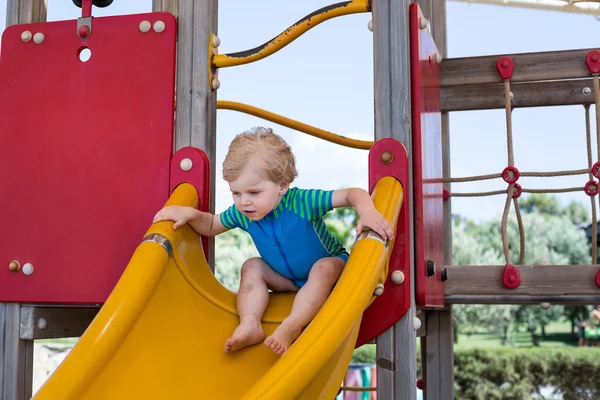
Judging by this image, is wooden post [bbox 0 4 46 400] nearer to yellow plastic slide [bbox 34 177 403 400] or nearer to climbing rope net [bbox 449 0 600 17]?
yellow plastic slide [bbox 34 177 403 400]

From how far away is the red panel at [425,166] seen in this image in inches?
65.3

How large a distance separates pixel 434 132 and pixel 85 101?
3.42 ft

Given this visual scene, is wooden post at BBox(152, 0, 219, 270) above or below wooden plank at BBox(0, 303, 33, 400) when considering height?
above

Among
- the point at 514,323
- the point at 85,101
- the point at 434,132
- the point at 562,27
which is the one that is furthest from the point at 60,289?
the point at 562,27

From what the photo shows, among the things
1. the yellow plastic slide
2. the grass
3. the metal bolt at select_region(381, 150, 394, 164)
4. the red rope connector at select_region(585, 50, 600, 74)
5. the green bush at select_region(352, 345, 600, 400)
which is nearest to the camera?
the yellow plastic slide

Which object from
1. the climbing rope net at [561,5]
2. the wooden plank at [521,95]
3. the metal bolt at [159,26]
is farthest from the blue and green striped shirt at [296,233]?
the climbing rope net at [561,5]

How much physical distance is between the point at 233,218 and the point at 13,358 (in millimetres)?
817

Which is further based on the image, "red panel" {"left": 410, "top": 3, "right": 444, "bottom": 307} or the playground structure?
"red panel" {"left": 410, "top": 3, "right": 444, "bottom": 307}

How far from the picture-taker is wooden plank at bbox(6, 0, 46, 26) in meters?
2.12

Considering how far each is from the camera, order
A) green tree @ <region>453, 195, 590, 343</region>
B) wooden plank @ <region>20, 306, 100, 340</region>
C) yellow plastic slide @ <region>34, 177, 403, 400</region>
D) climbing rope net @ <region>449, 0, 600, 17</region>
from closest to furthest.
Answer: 1. yellow plastic slide @ <region>34, 177, 403, 400</region>
2. wooden plank @ <region>20, 306, 100, 340</region>
3. climbing rope net @ <region>449, 0, 600, 17</region>
4. green tree @ <region>453, 195, 590, 343</region>

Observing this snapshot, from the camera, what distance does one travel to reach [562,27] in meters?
14.5

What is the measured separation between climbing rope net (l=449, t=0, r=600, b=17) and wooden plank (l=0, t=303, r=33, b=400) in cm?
382

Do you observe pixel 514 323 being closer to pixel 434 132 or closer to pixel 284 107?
pixel 284 107

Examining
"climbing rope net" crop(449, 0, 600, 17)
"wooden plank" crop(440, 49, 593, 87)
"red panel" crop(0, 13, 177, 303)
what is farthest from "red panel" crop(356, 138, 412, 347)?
"climbing rope net" crop(449, 0, 600, 17)
